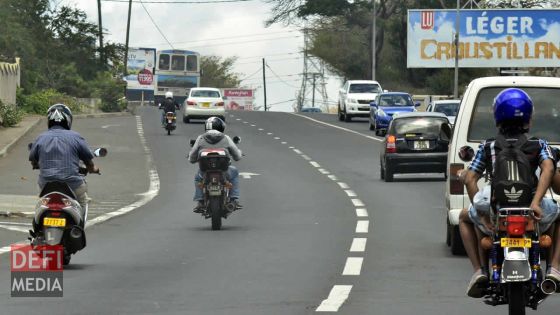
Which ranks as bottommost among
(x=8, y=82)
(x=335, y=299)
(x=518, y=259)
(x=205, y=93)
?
(x=335, y=299)

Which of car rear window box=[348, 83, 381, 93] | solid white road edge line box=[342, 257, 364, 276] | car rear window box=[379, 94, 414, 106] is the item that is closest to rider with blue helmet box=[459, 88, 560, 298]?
solid white road edge line box=[342, 257, 364, 276]

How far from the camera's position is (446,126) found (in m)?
15.1

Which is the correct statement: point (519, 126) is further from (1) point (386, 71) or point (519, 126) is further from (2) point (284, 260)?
(1) point (386, 71)

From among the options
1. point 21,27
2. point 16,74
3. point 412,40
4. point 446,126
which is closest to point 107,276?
point 446,126

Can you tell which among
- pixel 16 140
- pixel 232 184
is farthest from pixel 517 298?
pixel 16 140

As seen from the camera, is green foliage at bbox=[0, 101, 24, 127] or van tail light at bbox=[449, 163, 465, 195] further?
green foliage at bbox=[0, 101, 24, 127]

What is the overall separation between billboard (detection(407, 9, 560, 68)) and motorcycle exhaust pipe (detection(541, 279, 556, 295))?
72.5m

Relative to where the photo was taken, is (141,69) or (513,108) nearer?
(513,108)

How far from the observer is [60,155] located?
1452cm

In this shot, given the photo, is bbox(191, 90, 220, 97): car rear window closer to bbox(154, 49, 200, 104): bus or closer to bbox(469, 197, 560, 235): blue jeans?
bbox(154, 49, 200, 104): bus

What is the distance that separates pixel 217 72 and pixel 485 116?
156m

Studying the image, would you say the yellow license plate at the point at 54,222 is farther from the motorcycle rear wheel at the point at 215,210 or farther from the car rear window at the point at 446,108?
the car rear window at the point at 446,108

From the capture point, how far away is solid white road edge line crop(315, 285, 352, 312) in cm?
1155

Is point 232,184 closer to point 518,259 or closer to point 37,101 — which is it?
point 518,259
